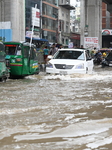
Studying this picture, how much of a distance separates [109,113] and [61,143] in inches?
86.6

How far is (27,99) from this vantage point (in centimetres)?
793

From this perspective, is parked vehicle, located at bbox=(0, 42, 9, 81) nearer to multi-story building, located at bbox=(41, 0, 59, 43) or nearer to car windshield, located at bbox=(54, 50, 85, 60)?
car windshield, located at bbox=(54, 50, 85, 60)

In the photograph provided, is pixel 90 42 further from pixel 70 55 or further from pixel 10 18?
pixel 70 55

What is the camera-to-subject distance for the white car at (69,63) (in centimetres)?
1506

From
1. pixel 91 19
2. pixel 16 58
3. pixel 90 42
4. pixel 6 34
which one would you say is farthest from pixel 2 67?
pixel 91 19

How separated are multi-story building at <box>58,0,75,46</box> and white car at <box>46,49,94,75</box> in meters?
59.5

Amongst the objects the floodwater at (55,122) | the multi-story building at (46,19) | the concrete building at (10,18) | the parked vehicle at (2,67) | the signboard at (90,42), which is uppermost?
the multi-story building at (46,19)

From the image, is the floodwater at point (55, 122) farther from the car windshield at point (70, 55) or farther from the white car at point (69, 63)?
the car windshield at point (70, 55)

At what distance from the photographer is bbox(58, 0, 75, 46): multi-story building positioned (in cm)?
7688

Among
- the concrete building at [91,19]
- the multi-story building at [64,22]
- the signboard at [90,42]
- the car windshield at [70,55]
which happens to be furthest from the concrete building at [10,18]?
the multi-story building at [64,22]

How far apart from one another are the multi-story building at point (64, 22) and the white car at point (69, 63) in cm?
5951

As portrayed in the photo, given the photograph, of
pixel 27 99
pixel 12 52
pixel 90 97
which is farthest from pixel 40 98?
pixel 12 52

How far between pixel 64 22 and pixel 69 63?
2580 inches

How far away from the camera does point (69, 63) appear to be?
15078 millimetres
